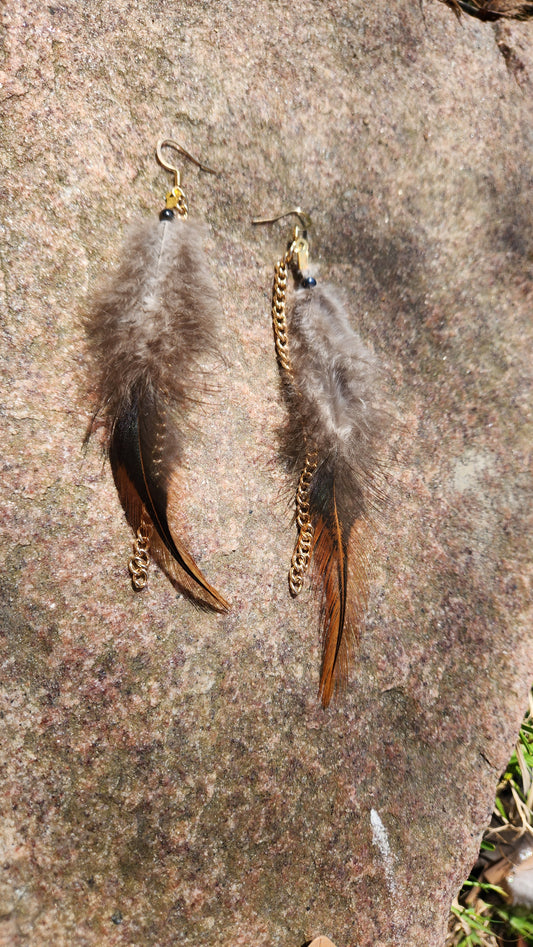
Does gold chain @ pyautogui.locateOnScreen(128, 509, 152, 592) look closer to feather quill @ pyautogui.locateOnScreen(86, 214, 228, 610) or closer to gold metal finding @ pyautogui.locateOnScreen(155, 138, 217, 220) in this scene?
feather quill @ pyautogui.locateOnScreen(86, 214, 228, 610)

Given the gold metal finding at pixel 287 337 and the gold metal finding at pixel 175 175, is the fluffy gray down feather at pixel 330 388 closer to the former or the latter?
the gold metal finding at pixel 287 337

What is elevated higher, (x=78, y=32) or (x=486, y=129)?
(x=486, y=129)

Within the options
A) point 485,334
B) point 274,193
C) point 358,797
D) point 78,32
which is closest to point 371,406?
point 485,334

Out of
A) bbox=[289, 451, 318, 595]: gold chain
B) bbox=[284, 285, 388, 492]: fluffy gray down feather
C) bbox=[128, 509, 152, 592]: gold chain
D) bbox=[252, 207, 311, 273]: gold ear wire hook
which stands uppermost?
bbox=[252, 207, 311, 273]: gold ear wire hook

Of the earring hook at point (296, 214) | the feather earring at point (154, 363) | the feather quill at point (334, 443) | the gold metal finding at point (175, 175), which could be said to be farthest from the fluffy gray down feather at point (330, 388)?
the gold metal finding at point (175, 175)

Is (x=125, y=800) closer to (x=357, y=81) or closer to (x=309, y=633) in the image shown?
(x=309, y=633)

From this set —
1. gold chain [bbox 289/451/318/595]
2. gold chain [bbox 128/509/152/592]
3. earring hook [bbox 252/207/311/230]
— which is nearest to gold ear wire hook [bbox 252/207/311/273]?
earring hook [bbox 252/207/311/230]
